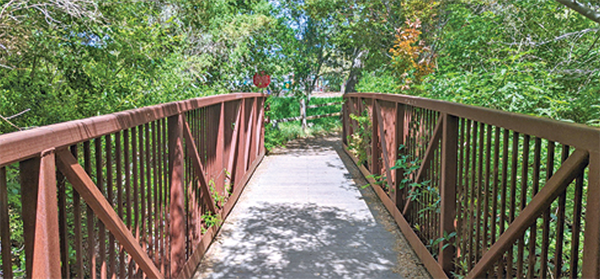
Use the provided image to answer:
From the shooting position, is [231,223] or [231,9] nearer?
[231,223]

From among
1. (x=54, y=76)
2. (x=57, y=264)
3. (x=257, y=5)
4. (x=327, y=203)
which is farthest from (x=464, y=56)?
(x=257, y=5)

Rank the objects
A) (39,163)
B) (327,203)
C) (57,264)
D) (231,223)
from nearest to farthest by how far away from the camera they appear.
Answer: (39,163)
(57,264)
(231,223)
(327,203)

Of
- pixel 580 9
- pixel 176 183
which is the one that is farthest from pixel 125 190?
pixel 580 9

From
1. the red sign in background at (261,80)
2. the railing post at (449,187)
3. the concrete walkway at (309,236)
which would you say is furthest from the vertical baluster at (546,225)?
the red sign in background at (261,80)

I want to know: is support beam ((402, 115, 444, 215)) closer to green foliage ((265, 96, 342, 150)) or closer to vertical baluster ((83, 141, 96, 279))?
vertical baluster ((83, 141, 96, 279))

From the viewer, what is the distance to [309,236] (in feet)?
16.8

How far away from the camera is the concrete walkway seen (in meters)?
4.19

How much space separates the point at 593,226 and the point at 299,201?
5009 mm

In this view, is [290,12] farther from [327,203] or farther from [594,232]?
[594,232]

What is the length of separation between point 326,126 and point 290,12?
5.00 meters

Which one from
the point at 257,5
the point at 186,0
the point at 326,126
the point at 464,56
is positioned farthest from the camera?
the point at 326,126

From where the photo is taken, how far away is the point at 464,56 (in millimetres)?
8305

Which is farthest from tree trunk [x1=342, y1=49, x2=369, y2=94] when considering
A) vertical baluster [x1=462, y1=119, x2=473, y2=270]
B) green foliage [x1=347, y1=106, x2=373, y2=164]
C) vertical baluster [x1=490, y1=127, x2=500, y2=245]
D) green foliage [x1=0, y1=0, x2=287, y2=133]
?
vertical baluster [x1=490, y1=127, x2=500, y2=245]

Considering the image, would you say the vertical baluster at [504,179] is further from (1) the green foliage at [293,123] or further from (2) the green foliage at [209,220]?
(1) the green foliage at [293,123]
